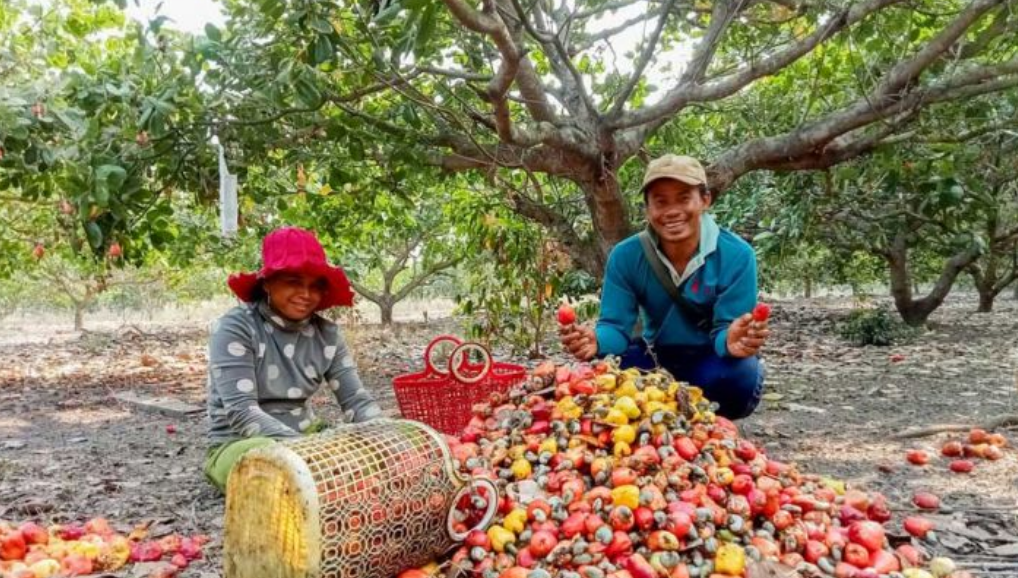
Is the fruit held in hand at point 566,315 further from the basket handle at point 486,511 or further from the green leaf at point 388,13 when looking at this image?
the green leaf at point 388,13

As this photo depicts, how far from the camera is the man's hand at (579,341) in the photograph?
2.86m

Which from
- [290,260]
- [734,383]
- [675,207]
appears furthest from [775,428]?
[290,260]

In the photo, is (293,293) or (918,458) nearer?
(293,293)

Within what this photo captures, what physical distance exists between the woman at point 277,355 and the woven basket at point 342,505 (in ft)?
2.27

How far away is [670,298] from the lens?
3119 millimetres

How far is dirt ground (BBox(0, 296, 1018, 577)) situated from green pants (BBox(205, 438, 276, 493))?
0.15 m

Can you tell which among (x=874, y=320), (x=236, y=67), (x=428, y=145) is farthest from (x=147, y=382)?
(x=874, y=320)

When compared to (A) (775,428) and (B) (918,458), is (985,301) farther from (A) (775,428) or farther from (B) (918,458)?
(B) (918,458)

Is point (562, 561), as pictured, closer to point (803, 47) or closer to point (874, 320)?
point (803, 47)

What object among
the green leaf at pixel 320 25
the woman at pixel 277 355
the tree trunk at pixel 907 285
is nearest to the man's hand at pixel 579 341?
the woman at pixel 277 355

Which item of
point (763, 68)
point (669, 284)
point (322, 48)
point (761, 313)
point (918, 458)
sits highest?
point (763, 68)

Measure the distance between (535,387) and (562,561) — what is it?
725 mm

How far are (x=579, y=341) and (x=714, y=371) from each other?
21.5 inches

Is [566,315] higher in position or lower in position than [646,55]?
lower
